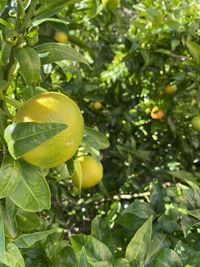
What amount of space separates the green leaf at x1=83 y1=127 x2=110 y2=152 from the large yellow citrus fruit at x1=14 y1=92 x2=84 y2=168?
8.4 inches

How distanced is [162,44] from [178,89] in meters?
0.22

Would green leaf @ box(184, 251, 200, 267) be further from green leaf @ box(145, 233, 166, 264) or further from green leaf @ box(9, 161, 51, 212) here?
green leaf @ box(9, 161, 51, 212)

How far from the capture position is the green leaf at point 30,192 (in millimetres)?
877

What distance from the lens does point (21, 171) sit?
91 centimetres

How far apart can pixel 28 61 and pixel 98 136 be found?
33 cm

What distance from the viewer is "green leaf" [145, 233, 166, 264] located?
44.8 inches

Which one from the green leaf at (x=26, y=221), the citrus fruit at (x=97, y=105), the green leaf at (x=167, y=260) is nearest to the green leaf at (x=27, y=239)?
the green leaf at (x=26, y=221)

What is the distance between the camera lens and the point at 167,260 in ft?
3.38

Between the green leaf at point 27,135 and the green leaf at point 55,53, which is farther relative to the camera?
the green leaf at point 55,53

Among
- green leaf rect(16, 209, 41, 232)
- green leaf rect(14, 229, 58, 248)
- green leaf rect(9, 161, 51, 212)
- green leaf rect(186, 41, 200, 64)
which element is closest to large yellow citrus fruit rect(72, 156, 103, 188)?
green leaf rect(16, 209, 41, 232)

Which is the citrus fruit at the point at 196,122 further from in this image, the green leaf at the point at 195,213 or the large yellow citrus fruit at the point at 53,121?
the large yellow citrus fruit at the point at 53,121

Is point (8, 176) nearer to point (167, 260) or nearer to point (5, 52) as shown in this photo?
point (5, 52)

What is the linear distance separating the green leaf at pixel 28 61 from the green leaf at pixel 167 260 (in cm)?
45

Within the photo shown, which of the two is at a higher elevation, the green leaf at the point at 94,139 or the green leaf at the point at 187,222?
the green leaf at the point at 94,139
